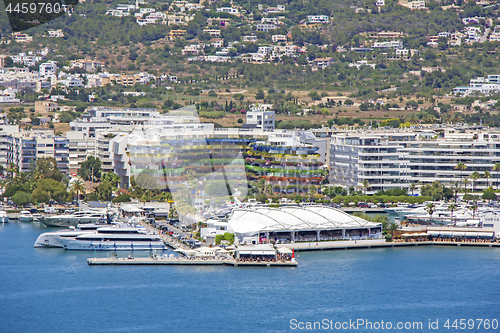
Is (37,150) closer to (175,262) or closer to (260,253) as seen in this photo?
(175,262)

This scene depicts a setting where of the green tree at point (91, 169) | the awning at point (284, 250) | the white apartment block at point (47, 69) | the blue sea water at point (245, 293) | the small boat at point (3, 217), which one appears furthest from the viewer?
the white apartment block at point (47, 69)

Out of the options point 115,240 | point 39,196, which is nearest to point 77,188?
point 39,196

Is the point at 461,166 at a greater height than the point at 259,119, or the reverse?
the point at 259,119

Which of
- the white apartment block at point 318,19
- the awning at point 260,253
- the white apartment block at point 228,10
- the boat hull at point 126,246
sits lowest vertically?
the boat hull at point 126,246

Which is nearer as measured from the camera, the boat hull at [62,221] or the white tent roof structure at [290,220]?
the white tent roof structure at [290,220]

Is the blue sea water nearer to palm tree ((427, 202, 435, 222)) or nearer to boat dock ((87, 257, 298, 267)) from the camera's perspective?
boat dock ((87, 257, 298, 267))

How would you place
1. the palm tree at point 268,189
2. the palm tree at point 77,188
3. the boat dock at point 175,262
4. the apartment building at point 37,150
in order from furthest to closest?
the apartment building at point 37,150
the palm tree at point 268,189
the palm tree at point 77,188
the boat dock at point 175,262

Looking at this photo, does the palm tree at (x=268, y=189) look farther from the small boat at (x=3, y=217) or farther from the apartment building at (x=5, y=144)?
the apartment building at (x=5, y=144)

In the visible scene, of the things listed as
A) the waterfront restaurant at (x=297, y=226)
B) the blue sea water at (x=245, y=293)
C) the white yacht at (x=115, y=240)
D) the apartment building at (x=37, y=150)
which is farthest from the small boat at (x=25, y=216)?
the waterfront restaurant at (x=297, y=226)

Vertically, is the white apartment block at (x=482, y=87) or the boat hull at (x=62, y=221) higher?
the white apartment block at (x=482, y=87)
